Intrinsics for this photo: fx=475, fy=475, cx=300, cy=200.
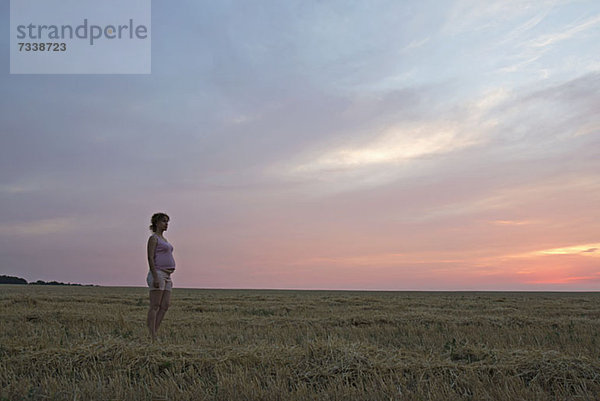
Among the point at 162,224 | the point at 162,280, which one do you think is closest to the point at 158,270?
the point at 162,280

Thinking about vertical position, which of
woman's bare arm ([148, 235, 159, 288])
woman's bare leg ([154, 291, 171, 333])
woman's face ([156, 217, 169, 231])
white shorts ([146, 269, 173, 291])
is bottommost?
woman's bare leg ([154, 291, 171, 333])

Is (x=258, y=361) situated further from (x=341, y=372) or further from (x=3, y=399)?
(x=3, y=399)

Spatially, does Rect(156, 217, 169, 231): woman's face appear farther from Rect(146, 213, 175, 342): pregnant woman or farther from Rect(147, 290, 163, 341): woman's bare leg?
Rect(147, 290, 163, 341): woman's bare leg

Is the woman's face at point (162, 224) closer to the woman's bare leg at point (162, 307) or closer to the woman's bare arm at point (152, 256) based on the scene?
the woman's bare arm at point (152, 256)

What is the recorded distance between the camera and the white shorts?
23.3 ft

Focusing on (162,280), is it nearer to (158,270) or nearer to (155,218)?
(158,270)

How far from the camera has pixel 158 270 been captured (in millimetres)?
7184

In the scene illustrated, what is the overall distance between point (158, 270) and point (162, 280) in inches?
6.5

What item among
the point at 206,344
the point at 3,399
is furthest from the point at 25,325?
the point at 3,399

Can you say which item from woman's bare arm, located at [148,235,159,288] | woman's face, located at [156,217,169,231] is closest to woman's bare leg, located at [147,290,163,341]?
woman's bare arm, located at [148,235,159,288]

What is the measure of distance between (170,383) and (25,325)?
21.4 ft

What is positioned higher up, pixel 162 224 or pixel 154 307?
pixel 162 224

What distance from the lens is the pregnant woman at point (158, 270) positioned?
706 cm

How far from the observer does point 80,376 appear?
5012 mm
